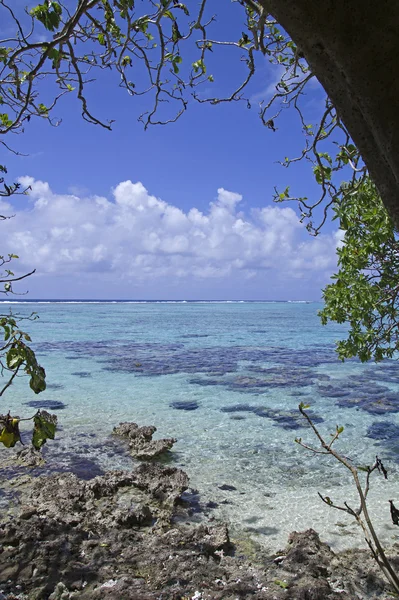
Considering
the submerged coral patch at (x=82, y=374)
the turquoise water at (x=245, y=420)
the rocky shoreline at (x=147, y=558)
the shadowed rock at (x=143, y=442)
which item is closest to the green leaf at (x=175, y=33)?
the rocky shoreline at (x=147, y=558)

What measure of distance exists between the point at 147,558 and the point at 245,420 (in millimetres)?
7219

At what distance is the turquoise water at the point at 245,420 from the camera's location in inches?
248

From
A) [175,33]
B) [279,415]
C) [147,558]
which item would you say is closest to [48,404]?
[279,415]

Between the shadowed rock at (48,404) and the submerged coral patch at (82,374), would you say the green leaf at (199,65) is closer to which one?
the shadowed rock at (48,404)

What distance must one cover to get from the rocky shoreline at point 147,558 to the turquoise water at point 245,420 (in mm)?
684

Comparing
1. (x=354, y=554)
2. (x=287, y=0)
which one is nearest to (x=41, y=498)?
(x=354, y=554)

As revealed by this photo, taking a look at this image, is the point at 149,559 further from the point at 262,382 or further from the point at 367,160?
the point at 262,382

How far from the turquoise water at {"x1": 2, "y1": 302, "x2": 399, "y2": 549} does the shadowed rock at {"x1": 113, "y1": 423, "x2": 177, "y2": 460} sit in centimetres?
27

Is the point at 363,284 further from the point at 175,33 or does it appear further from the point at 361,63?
the point at 361,63

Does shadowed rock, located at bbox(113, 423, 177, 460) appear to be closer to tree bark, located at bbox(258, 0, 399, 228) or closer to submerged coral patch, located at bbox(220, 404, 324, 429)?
submerged coral patch, located at bbox(220, 404, 324, 429)

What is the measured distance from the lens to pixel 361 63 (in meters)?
1.57

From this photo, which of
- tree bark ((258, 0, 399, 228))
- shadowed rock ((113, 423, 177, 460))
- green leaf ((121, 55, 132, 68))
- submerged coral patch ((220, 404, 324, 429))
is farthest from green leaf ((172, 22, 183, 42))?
submerged coral patch ((220, 404, 324, 429))

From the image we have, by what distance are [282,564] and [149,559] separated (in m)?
1.33

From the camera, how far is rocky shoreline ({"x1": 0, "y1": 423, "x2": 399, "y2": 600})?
12.2 feet
